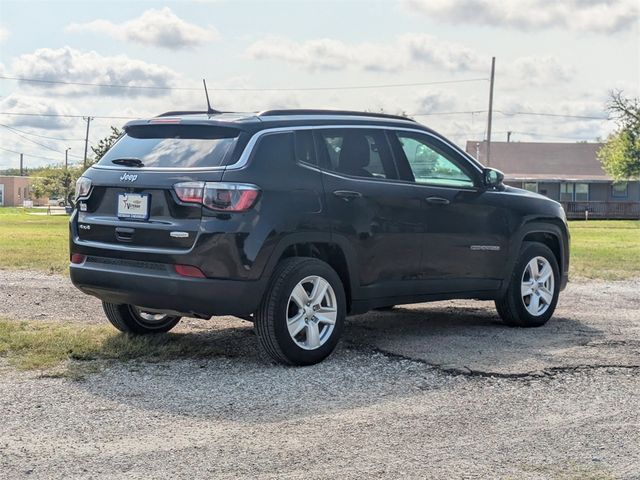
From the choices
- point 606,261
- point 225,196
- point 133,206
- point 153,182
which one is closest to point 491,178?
point 225,196

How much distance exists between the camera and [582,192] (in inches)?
2167

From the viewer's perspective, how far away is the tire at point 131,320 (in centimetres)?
703

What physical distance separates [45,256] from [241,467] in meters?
12.2

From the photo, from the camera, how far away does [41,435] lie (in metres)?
4.44

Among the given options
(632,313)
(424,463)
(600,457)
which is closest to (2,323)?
(424,463)

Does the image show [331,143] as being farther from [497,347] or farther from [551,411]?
[551,411]

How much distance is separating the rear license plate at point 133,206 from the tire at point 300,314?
1.05m

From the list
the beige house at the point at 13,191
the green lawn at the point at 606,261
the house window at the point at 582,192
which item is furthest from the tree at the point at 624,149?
the beige house at the point at 13,191

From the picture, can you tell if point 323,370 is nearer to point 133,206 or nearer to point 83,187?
point 133,206

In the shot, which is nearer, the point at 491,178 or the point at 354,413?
the point at 354,413

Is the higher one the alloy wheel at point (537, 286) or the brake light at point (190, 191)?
the brake light at point (190, 191)

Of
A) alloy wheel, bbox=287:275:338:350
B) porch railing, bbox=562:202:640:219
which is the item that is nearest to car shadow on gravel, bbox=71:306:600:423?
alloy wheel, bbox=287:275:338:350

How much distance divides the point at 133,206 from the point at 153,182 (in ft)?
0.86

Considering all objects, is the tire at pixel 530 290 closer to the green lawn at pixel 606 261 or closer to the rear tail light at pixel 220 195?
the rear tail light at pixel 220 195
